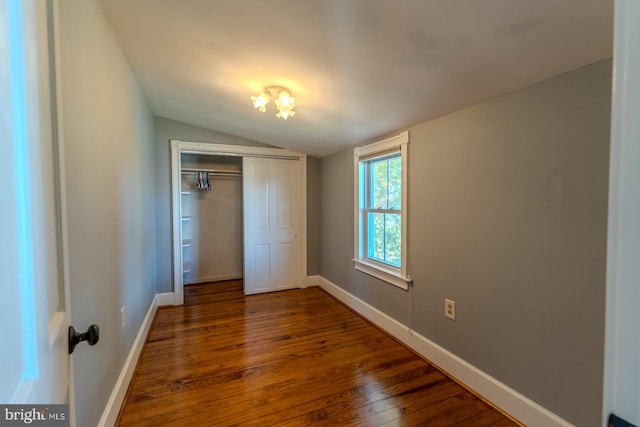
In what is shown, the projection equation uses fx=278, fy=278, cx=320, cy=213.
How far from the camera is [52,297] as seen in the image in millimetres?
595

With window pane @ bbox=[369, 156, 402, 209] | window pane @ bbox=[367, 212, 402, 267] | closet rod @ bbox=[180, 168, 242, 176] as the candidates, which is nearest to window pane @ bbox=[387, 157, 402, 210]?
window pane @ bbox=[369, 156, 402, 209]

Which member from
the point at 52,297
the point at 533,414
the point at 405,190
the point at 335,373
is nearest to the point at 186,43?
the point at 52,297

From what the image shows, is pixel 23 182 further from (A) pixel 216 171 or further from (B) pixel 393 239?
(A) pixel 216 171

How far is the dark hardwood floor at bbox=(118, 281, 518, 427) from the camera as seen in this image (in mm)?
1678

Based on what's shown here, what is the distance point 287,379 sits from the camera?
2027mm

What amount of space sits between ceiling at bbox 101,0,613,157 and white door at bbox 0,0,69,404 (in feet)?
3.53

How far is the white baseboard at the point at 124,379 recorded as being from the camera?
1.52 m

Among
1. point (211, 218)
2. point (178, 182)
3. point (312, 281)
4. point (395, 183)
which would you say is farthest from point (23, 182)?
point (211, 218)

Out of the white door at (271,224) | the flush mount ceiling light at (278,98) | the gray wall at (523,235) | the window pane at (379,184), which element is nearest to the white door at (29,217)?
the flush mount ceiling light at (278,98)

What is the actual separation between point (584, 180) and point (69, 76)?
2.37 m

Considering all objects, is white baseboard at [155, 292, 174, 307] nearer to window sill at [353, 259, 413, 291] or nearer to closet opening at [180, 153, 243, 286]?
closet opening at [180, 153, 243, 286]

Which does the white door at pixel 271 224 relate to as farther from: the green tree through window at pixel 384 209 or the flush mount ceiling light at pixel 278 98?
the flush mount ceiling light at pixel 278 98

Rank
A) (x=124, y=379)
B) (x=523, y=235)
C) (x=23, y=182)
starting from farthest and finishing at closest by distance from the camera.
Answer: (x=124, y=379), (x=523, y=235), (x=23, y=182)

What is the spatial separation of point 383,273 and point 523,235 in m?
1.38
